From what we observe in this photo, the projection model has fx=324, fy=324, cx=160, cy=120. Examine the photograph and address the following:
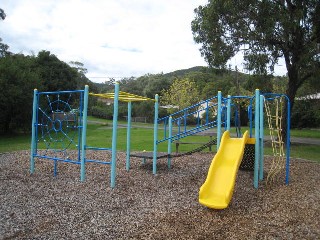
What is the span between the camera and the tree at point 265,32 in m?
12.9

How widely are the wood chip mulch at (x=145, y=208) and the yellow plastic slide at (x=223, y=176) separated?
0.18 m

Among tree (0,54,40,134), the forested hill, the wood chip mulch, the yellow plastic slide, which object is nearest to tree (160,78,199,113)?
the forested hill

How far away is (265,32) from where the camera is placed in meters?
12.9

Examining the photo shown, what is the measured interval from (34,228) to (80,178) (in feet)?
9.92

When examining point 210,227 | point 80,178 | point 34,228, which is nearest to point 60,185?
point 80,178

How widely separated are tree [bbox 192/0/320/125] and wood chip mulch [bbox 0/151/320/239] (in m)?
6.65

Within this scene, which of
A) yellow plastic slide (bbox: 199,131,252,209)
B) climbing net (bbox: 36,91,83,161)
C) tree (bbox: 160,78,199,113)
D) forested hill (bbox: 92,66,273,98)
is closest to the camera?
yellow plastic slide (bbox: 199,131,252,209)

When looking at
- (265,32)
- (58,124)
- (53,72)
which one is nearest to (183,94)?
(53,72)

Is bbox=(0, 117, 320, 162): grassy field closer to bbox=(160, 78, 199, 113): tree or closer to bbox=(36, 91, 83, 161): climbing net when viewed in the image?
bbox=(36, 91, 83, 161): climbing net

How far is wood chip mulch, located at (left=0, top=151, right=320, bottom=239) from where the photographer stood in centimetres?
438

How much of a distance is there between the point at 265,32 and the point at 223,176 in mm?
8728

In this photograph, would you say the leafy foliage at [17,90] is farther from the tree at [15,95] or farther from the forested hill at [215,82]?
the forested hill at [215,82]

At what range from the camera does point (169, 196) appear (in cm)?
625

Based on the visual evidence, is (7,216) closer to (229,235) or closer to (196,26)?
(229,235)
